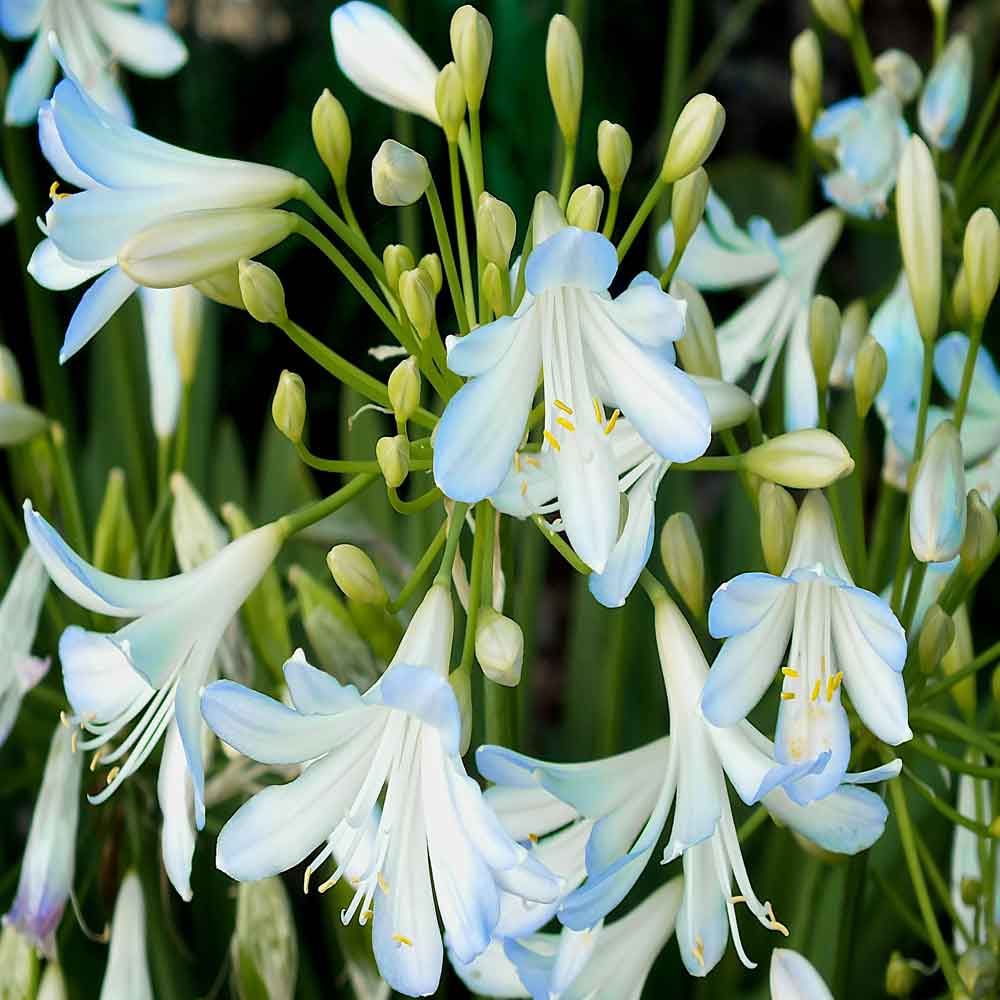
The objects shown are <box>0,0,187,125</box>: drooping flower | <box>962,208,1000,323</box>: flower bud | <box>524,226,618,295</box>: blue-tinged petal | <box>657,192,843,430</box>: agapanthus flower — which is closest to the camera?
<box>524,226,618,295</box>: blue-tinged petal

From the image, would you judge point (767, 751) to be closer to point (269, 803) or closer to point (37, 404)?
point (269, 803)

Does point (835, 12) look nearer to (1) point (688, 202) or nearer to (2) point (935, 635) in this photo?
(1) point (688, 202)

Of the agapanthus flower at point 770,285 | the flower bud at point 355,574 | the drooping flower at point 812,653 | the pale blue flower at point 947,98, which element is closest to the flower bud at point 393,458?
the flower bud at point 355,574

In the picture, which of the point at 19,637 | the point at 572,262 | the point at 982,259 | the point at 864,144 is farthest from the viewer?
the point at 864,144

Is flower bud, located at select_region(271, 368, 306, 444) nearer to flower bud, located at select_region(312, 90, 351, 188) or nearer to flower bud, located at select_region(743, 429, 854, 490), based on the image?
flower bud, located at select_region(312, 90, 351, 188)

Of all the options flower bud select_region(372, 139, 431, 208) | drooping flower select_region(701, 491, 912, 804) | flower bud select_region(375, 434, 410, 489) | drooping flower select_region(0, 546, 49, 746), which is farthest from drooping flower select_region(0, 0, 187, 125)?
drooping flower select_region(701, 491, 912, 804)

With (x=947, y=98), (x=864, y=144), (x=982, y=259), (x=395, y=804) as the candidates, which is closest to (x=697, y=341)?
(x=982, y=259)
